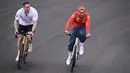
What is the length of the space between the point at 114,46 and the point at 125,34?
1.34 meters

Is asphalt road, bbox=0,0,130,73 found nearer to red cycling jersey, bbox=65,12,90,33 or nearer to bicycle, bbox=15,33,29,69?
bicycle, bbox=15,33,29,69

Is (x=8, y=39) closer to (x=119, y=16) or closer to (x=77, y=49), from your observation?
(x=77, y=49)

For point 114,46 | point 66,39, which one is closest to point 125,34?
point 114,46

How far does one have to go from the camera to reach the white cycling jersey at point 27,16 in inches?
546

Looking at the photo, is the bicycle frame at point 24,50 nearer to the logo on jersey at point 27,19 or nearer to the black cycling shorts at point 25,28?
the black cycling shorts at point 25,28

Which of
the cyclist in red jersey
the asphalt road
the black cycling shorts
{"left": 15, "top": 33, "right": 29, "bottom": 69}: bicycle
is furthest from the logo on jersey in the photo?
the asphalt road

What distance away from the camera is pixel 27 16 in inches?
550

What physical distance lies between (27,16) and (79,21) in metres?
1.64

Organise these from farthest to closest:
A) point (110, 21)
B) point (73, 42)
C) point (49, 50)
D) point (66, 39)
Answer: point (110, 21)
point (66, 39)
point (49, 50)
point (73, 42)

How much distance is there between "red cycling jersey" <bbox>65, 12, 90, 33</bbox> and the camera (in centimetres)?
1362

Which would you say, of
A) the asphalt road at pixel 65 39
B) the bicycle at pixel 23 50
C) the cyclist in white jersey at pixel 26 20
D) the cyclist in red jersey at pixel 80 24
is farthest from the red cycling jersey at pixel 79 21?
the asphalt road at pixel 65 39

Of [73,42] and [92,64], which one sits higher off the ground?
[73,42]

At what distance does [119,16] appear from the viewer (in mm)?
19484

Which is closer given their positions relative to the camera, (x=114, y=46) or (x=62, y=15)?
(x=114, y=46)
